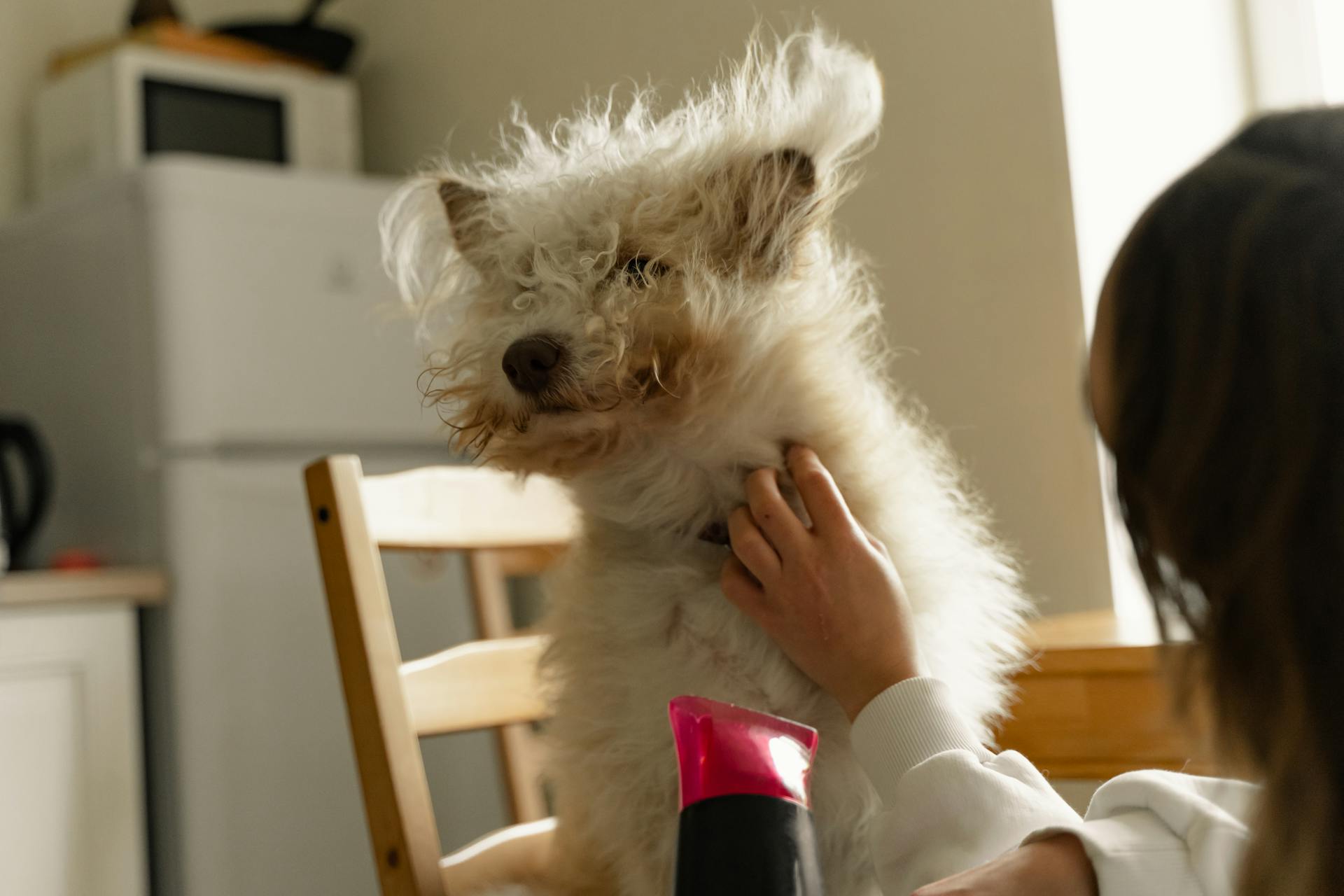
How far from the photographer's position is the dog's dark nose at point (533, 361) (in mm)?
854

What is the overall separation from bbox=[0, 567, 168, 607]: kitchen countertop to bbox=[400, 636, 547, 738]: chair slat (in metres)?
0.81

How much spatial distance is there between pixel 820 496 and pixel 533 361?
0.23 m

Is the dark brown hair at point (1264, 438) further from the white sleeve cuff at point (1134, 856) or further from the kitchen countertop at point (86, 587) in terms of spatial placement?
the kitchen countertop at point (86, 587)

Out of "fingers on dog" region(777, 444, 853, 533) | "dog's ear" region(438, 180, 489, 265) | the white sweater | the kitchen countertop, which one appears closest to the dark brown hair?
the white sweater

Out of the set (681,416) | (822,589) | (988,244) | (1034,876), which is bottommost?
(1034,876)

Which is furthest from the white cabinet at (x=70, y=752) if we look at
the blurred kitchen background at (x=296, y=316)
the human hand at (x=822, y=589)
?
the human hand at (x=822, y=589)

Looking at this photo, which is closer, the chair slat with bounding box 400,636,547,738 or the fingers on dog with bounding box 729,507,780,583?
the fingers on dog with bounding box 729,507,780,583

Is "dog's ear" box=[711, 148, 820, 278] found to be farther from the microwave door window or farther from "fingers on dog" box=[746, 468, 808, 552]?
the microwave door window

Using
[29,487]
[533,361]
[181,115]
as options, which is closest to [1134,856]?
[533,361]

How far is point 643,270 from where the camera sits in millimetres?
898

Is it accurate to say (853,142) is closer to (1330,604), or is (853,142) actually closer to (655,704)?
(655,704)

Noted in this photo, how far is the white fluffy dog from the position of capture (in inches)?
34.0

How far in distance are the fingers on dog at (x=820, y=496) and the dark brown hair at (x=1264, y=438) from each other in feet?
1.33

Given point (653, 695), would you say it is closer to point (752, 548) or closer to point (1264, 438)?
point (752, 548)
